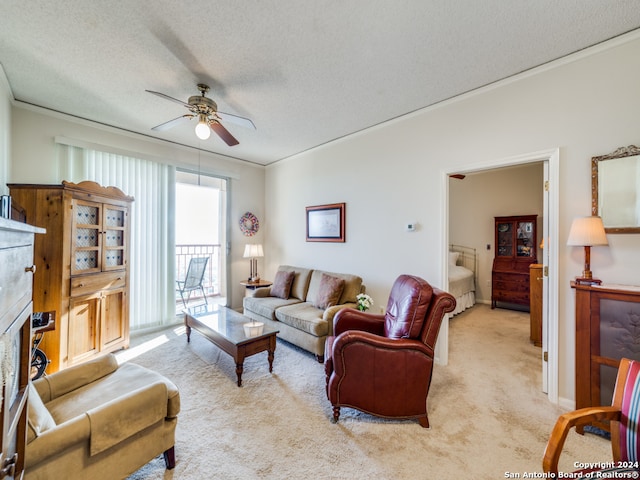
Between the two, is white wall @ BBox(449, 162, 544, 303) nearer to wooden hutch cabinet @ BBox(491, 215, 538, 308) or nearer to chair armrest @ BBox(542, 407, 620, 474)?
wooden hutch cabinet @ BBox(491, 215, 538, 308)

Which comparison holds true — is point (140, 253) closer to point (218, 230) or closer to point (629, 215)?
point (218, 230)

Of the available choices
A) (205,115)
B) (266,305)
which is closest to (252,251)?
(266,305)

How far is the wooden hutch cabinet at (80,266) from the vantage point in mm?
2559

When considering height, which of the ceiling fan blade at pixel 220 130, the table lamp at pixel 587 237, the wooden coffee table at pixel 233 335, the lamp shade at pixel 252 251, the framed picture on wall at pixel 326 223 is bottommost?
the wooden coffee table at pixel 233 335

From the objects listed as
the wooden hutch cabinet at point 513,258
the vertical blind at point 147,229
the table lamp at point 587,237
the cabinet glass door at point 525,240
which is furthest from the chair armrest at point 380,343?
the cabinet glass door at point 525,240

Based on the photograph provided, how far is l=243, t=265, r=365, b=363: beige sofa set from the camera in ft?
9.63

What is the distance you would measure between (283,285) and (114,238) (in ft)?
7.26

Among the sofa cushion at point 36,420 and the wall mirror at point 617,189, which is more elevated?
the wall mirror at point 617,189

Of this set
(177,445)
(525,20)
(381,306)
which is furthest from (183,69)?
(381,306)

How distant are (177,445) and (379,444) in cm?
134

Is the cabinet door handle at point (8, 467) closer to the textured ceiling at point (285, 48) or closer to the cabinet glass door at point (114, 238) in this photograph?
the textured ceiling at point (285, 48)

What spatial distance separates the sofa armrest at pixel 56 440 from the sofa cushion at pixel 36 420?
3cm

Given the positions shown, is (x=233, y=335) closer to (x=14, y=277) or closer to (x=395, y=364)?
(x=395, y=364)

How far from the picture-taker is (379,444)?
5.74 feet
